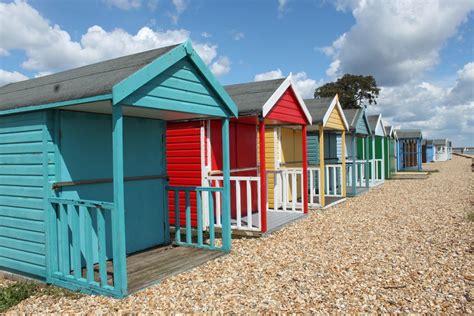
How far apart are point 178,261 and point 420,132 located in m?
30.4

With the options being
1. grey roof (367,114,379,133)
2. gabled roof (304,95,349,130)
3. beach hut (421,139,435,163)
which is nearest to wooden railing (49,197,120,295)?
gabled roof (304,95,349,130)

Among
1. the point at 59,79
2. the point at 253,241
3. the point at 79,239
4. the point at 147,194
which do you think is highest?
the point at 59,79

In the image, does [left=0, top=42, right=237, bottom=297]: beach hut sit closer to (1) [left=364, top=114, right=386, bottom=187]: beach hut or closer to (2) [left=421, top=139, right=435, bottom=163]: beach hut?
(1) [left=364, top=114, right=386, bottom=187]: beach hut

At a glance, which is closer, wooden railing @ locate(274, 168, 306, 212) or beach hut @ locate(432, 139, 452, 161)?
wooden railing @ locate(274, 168, 306, 212)

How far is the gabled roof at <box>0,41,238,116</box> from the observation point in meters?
3.94

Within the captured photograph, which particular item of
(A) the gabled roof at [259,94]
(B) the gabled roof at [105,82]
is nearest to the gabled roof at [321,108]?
(A) the gabled roof at [259,94]

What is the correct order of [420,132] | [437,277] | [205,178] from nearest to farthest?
[437,277] < [205,178] < [420,132]

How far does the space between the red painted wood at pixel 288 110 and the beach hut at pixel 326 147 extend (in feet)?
4.97

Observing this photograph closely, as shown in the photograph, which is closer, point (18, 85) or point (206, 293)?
point (206, 293)

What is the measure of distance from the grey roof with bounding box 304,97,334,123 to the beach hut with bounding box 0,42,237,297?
4825mm

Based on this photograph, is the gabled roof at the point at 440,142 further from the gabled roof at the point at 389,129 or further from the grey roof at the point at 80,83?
the grey roof at the point at 80,83

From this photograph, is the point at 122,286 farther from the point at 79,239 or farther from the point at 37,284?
the point at 37,284

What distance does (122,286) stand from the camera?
159 inches

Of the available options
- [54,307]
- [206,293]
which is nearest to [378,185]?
[206,293]
